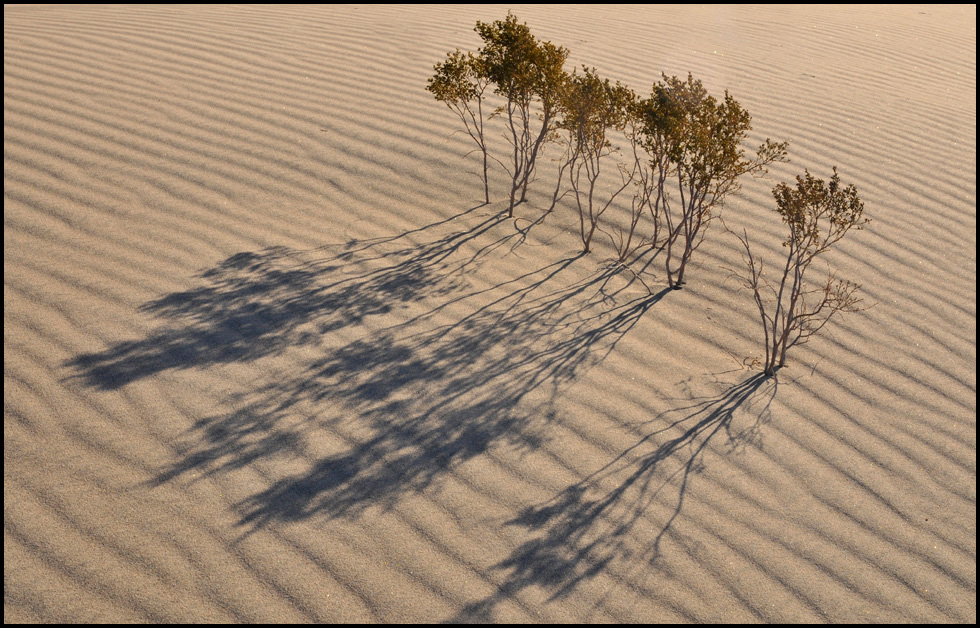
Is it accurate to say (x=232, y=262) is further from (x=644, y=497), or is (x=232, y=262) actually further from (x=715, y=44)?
(x=715, y=44)

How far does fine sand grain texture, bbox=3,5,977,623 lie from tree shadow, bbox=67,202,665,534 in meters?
0.02

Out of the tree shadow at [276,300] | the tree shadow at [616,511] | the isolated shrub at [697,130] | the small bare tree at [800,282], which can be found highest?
the isolated shrub at [697,130]

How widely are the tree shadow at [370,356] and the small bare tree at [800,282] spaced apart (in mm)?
768

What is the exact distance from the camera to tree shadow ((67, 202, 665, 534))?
3.31 m

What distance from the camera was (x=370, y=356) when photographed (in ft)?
13.0

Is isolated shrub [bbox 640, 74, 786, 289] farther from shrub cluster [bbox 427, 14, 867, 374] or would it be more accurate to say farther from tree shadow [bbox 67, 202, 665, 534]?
tree shadow [bbox 67, 202, 665, 534]

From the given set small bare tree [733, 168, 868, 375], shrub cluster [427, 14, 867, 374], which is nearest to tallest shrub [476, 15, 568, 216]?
shrub cluster [427, 14, 867, 374]

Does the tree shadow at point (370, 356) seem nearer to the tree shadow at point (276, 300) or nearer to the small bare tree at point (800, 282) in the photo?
the tree shadow at point (276, 300)

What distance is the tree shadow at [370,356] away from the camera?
10.9 ft

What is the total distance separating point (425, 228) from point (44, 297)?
7.82ft

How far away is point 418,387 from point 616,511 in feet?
3.83

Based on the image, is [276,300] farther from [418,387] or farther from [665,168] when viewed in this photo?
[665,168]

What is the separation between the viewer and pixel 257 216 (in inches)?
202

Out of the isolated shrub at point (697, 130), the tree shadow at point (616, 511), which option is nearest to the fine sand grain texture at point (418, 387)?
the tree shadow at point (616, 511)
